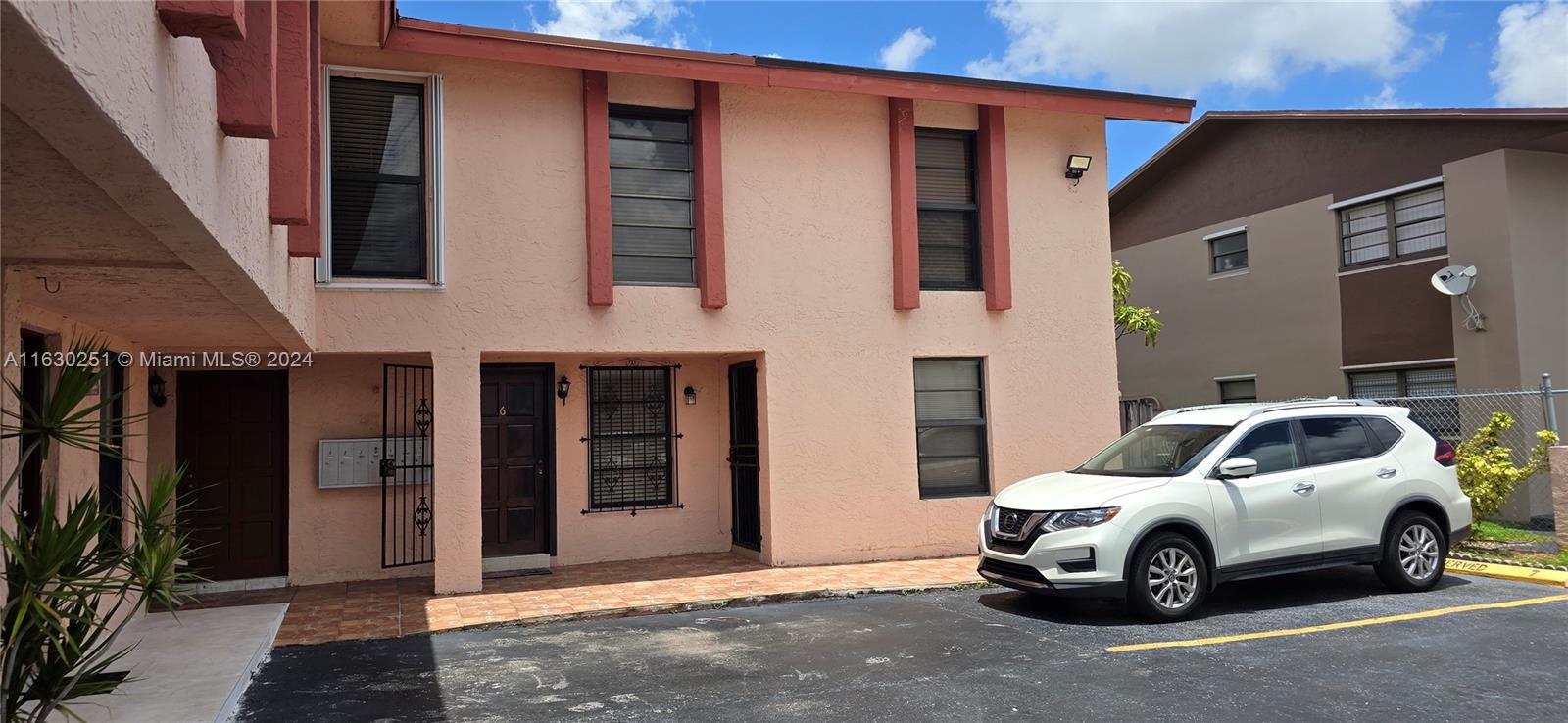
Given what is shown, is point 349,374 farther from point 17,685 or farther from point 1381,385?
point 1381,385

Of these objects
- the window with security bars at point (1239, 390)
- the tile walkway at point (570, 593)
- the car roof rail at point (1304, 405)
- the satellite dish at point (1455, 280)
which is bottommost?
the tile walkway at point (570, 593)

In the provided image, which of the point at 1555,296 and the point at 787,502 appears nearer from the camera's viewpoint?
the point at 787,502

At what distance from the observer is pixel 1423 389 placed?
1488cm

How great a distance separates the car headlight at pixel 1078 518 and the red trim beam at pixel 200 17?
638 centimetres

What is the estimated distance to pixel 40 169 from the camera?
11.1 ft

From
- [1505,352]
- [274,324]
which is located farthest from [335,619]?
[1505,352]

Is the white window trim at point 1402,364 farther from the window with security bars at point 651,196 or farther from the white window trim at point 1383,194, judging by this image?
the window with security bars at point 651,196

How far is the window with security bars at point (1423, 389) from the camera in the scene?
1436 centimetres

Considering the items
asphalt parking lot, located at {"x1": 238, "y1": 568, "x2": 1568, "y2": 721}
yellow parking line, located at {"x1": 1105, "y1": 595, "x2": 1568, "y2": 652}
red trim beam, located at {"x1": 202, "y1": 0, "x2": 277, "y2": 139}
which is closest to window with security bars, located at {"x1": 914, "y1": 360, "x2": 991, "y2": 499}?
asphalt parking lot, located at {"x1": 238, "y1": 568, "x2": 1568, "y2": 721}

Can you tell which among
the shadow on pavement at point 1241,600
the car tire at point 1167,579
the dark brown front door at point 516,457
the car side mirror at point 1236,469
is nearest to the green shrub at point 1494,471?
the shadow on pavement at point 1241,600

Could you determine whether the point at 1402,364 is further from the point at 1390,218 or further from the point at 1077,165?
the point at 1077,165

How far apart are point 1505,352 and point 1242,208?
521 centimetres

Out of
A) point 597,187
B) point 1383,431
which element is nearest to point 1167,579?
point 1383,431

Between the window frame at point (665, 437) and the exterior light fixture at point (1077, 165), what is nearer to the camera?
the window frame at point (665, 437)
